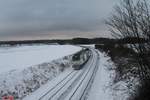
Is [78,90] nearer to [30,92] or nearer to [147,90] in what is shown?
[30,92]

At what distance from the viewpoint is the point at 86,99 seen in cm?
2047

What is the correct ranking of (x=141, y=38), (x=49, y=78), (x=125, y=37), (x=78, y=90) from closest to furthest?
(x=141, y=38) → (x=125, y=37) → (x=78, y=90) → (x=49, y=78)

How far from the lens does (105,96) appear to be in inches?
830

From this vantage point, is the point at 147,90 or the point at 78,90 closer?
the point at 147,90

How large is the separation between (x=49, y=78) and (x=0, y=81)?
372 inches

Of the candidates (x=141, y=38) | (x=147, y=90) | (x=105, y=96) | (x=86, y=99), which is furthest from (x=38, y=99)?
(x=141, y=38)

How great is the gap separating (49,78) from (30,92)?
9070 millimetres

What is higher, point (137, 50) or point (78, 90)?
point (137, 50)

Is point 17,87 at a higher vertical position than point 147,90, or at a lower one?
lower

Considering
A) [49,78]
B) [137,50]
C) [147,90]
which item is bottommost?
[49,78]

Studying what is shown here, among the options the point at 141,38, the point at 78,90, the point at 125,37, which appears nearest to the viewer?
the point at 141,38

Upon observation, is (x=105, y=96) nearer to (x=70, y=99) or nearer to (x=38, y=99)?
(x=70, y=99)

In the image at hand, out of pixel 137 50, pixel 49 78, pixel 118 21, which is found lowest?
pixel 49 78

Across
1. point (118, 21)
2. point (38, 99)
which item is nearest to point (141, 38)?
point (118, 21)
